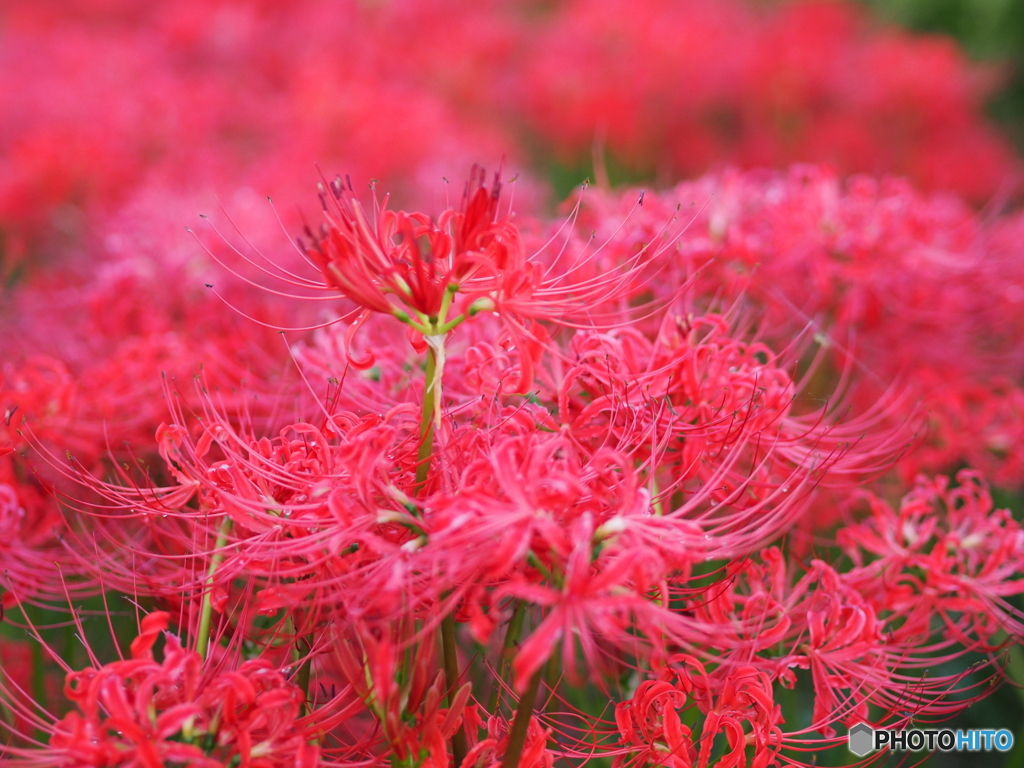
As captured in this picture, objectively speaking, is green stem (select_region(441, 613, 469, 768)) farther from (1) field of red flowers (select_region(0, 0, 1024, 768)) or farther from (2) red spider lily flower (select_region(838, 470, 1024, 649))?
(2) red spider lily flower (select_region(838, 470, 1024, 649))

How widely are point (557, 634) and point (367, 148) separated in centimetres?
341

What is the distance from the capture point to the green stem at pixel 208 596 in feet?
3.57

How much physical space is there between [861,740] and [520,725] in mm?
721

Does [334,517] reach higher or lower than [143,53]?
lower

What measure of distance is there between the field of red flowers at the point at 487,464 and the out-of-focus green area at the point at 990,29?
3.96 meters

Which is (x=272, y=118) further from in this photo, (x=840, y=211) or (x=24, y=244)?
(x=840, y=211)

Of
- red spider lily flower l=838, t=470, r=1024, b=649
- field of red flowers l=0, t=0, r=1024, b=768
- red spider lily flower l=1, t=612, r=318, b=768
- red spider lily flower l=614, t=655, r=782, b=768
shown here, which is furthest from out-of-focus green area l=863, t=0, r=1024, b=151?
red spider lily flower l=1, t=612, r=318, b=768

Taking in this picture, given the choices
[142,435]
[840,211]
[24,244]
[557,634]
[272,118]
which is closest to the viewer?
[557,634]

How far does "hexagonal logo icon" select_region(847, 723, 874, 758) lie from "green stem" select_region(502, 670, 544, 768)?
67 cm

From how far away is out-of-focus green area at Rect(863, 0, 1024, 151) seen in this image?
5.76 metres

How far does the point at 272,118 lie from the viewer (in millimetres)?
4293

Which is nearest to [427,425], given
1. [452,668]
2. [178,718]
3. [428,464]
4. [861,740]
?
[428,464]

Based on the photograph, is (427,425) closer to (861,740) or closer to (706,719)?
(706,719)

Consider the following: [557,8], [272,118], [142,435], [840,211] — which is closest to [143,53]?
[272,118]
